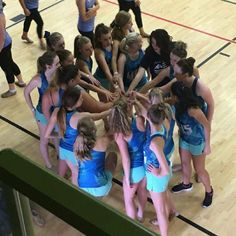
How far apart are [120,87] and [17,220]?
3592 mm

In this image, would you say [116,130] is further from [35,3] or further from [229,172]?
[35,3]

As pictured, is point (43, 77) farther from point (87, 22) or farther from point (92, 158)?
point (87, 22)

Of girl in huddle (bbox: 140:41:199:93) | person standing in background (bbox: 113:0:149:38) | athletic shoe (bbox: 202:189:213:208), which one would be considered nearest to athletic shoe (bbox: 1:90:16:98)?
person standing in background (bbox: 113:0:149:38)

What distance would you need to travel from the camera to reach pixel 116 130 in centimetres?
366

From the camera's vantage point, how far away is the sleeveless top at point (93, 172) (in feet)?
12.4

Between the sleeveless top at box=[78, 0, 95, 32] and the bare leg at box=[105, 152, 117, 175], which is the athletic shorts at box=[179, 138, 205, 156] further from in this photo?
the sleeveless top at box=[78, 0, 95, 32]

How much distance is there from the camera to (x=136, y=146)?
3.77m

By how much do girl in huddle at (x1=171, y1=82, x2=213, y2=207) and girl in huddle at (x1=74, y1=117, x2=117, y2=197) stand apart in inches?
26.5

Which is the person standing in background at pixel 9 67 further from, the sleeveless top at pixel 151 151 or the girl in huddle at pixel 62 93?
the sleeveless top at pixel 151 151

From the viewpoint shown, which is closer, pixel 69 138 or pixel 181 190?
pixel 69 138

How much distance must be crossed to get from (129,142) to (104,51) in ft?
4.94

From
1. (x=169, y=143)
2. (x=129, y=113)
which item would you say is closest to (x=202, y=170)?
(x=169, y=143)

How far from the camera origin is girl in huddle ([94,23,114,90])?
4.78 m

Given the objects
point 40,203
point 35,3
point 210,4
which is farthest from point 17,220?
point 210,4
